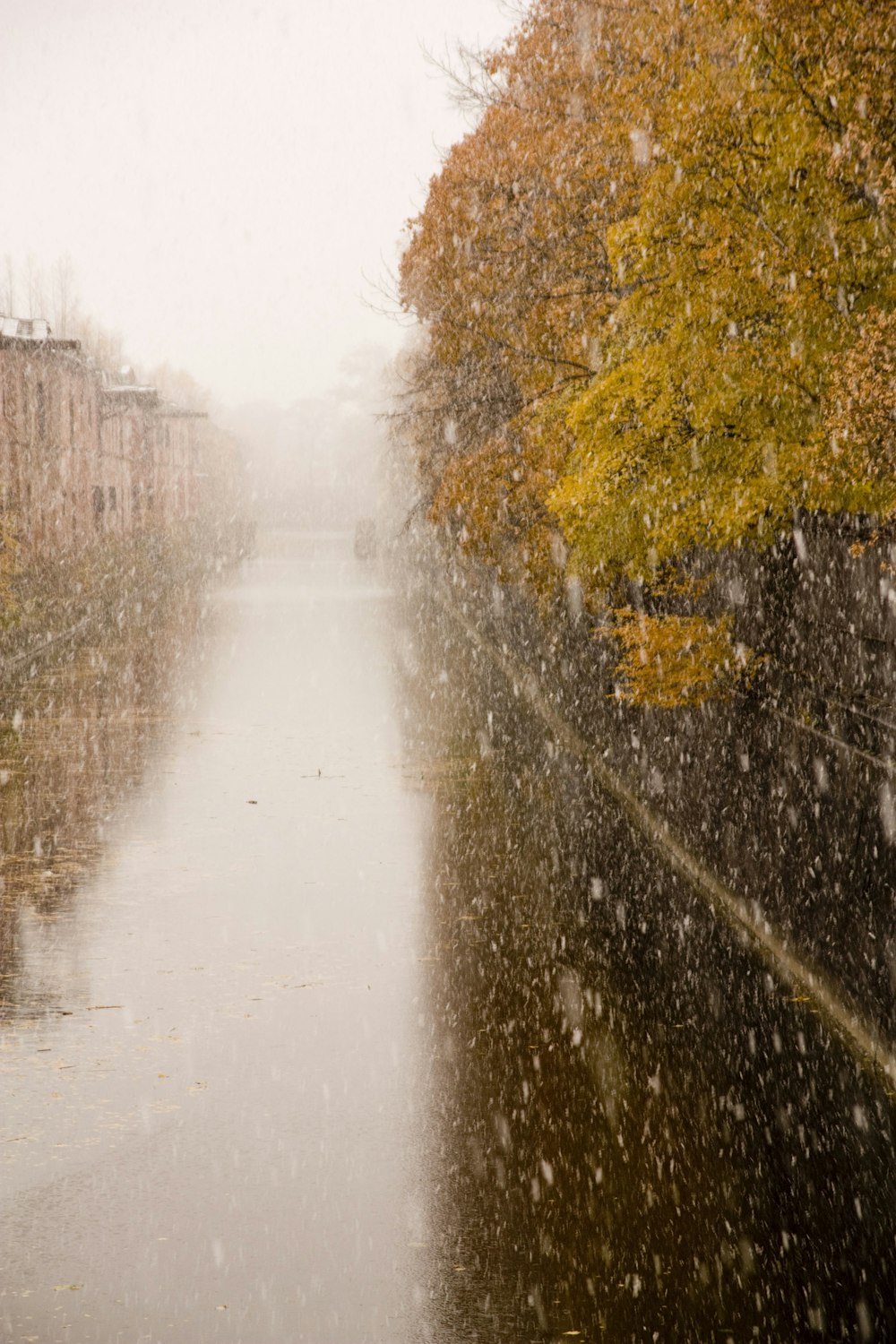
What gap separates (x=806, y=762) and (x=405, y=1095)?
299 centimetres

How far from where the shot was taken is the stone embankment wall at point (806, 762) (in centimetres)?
678

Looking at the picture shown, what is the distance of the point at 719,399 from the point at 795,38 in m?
2.18

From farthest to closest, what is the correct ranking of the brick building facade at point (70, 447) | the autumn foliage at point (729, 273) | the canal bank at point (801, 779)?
the brick building facade at point (70, 447) → the autumn foliage at point (729, 273) → the canal bank at point (801, 779)

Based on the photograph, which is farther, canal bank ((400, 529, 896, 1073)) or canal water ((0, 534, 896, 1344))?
canal bank ((400, 529, 896, 1073))

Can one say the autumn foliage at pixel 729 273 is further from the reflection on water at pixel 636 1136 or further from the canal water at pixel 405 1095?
the reflection on water at pixel 636 1136

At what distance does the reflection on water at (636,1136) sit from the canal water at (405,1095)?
Answer: 0.6 inches

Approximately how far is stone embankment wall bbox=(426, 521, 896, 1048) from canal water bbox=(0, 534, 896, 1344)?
0.40m

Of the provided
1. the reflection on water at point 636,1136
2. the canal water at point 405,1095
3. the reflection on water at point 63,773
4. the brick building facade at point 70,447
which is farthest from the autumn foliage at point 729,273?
the brick building facade at point 70,447

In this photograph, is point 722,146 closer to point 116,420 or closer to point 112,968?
point 112,968

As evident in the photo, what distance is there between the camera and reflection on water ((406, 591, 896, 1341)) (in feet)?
14.4

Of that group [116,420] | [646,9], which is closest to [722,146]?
[646,9]

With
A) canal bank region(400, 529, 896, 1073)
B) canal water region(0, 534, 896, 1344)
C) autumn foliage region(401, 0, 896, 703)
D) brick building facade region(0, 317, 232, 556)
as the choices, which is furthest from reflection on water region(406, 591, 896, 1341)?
brick building facade region(0, 317, 232, 556)

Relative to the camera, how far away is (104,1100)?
5930mm

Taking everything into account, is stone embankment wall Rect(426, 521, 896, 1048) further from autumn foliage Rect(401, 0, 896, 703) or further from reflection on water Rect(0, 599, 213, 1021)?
reflection on water Rect(0, 599, 213, 1021)
